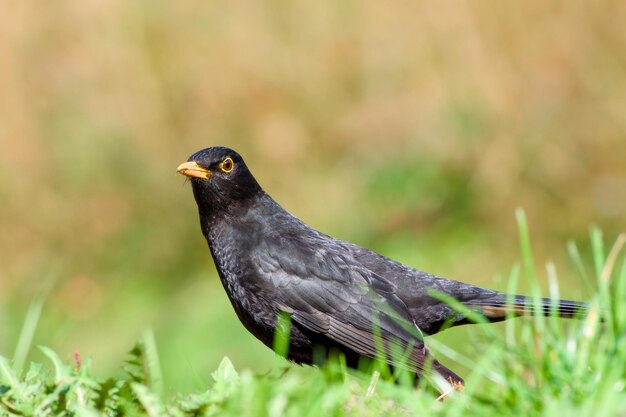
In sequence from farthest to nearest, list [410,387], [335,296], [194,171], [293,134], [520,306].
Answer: [293,134] < [194,171] < [335,296] < [520,306] < [410,387]

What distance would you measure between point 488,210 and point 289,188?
1819 millimetres

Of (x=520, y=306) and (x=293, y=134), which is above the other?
(x=293, y=134)

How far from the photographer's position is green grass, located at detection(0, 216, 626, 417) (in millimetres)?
2537

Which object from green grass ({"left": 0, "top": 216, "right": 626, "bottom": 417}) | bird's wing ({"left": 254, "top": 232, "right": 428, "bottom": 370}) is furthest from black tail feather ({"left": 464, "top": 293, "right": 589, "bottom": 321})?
green grass ({"left": 0, "top": 216, "right": 626, "bottom": 417})

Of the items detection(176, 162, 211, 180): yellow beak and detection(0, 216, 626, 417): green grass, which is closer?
detection(0, 216, 626, 417): green grass

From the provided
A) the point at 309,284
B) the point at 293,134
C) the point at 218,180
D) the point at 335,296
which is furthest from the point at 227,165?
the point at 293,134

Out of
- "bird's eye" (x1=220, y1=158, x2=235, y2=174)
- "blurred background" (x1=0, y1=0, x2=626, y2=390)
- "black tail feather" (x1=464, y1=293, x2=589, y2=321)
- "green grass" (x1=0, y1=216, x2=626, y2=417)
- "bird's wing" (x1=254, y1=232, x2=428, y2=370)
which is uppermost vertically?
"blurred background" (x1=0, y1=0, x2=626, y2=390)

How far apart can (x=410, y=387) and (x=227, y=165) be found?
2.47 m

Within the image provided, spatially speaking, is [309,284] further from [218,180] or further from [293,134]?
[293,134]

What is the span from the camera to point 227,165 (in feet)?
16.6

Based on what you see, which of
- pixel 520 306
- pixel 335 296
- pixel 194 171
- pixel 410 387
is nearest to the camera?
pixel 410 387

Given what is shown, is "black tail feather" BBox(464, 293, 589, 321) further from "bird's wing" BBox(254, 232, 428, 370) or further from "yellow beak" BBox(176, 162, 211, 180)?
"yellow beak" BBox(176, 162, 211, 180)

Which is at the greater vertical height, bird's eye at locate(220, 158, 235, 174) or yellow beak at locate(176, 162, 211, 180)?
bird's eye at locate(220, 158, 235, 174)

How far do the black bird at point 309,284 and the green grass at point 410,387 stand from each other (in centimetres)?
116
